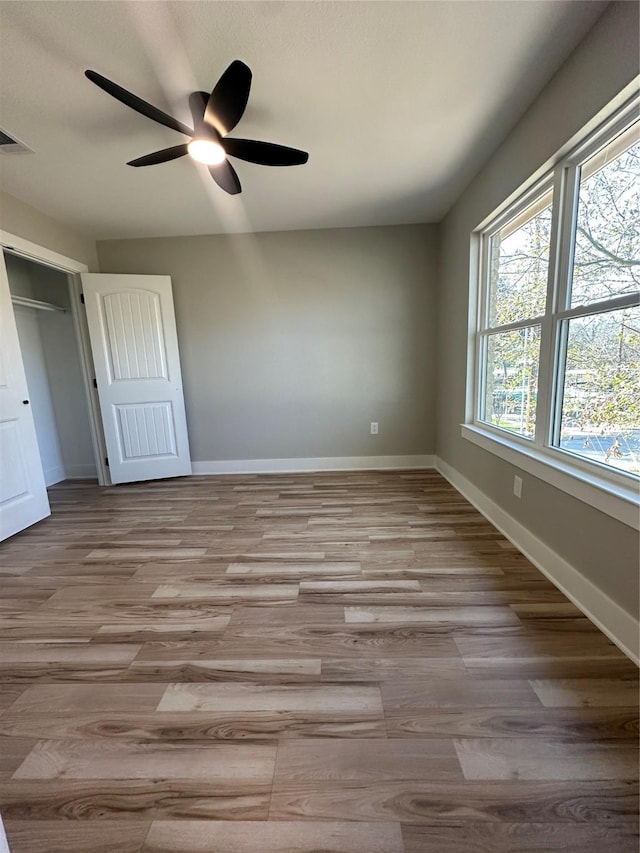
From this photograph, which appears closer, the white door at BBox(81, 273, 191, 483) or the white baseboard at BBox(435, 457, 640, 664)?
the white baseboard at BBox(435, 457, 640, 664)

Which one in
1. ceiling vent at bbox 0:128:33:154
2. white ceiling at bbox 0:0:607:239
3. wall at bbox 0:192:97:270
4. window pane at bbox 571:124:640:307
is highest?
ceiling vent at bbox 0:128:33:154

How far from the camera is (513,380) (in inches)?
92.7

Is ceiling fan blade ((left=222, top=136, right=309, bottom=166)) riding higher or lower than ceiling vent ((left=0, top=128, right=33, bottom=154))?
lower

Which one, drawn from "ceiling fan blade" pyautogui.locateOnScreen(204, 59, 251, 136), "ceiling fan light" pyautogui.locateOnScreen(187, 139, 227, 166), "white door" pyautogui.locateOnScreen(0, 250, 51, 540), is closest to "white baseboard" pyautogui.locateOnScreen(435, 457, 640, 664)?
"ceiling fan blade" pyautogui.locateOnScreen(204, 59, 251, 136)

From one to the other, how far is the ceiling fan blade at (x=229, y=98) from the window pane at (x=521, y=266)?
1.67 meters

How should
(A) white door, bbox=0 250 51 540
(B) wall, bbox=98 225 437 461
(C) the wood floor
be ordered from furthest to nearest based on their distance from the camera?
(B) wall, bbox=98 225 437 461
(A) white door, bbox=0 250 51 540
(C) the wood floor

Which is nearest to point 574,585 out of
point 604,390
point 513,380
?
point 604,390

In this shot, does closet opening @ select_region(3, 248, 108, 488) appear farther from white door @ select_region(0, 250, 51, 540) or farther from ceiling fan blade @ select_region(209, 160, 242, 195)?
ceiling fan blade @ select_region(209, 160, 242, 195)

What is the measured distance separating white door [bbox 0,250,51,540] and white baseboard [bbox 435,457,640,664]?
3526 mm

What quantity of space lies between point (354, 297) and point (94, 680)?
3472mm

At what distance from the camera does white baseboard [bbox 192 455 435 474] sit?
12.6 ft

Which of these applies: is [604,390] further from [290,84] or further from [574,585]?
[290,84]

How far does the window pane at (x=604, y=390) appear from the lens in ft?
4.75

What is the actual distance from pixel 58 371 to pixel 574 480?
4.71 metres
